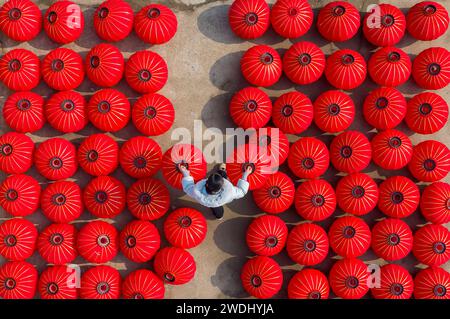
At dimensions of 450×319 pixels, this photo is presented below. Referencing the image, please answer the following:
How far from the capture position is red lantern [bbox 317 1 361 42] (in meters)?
8.96

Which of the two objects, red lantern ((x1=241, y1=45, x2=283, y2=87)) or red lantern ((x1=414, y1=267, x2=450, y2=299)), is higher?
red lantern ((x1=241, y1=45, x2=283, y2=87))

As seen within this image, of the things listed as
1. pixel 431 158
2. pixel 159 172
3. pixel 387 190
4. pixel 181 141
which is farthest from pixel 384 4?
pixel 159 172

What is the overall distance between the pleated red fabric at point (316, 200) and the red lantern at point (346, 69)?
2.18 meters

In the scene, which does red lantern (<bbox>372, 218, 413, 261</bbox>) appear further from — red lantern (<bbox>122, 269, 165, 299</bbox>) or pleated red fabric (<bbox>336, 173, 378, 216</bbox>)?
red lantern (<bbox>122, 269, 165, 299</bbox>)

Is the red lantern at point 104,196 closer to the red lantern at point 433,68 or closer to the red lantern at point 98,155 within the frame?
the red lantern at point 98,155

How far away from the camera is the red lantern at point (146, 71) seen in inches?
345

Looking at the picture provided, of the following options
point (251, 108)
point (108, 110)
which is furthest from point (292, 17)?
point (108, 110)

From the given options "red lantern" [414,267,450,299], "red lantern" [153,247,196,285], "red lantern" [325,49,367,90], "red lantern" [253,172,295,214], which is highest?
"red lantern" [325,49,367,90]

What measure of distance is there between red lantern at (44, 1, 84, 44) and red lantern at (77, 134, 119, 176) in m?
2.36

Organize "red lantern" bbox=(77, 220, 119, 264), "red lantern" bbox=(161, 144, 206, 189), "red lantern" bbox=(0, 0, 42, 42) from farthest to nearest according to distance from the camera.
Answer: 1. "red lantern" bbox=(0, 0, 42, 42)
2. "red lantern" bbox=(77, 220, 119, 264)
3. "red lantern" bbox=(161, 144, 206, 189)

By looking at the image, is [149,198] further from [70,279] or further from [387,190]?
[387,190]

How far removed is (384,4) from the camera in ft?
31.1

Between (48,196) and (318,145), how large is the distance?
5.78m

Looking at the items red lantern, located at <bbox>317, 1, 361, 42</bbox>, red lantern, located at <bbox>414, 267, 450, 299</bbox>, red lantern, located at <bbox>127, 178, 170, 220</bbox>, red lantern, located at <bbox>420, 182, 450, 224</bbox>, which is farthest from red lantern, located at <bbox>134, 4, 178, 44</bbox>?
red lantern, located at <bbox>414, 267, 450, 299</bbox>
